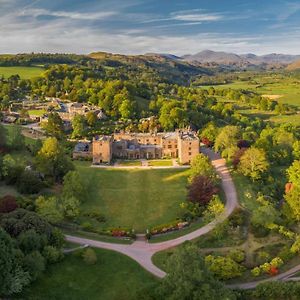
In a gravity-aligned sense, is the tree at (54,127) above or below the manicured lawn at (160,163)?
above

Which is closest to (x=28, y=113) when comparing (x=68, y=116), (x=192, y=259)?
(x=68, y=116)

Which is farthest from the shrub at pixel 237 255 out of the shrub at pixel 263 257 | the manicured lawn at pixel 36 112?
the manicured lawn at pixel 36 112

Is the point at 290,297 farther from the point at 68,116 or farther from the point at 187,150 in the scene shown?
the point at 68,116

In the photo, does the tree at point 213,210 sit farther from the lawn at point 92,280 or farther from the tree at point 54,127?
the tree at point 54,127

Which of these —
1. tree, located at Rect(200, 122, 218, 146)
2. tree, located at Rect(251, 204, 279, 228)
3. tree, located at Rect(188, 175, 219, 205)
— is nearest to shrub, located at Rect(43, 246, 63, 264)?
tree, located at Rect(188, 175, 219, 205)

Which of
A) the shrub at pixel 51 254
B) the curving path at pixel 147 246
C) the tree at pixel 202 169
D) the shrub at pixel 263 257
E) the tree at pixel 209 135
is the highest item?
the tree at pixel 209 135

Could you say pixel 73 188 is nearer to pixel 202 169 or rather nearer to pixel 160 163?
pixel 202 169

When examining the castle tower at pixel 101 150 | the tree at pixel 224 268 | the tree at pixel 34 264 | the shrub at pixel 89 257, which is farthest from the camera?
the castle tower at pixel 101 150

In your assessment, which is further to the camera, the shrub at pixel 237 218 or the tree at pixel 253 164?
the tree at pixel 253 164
